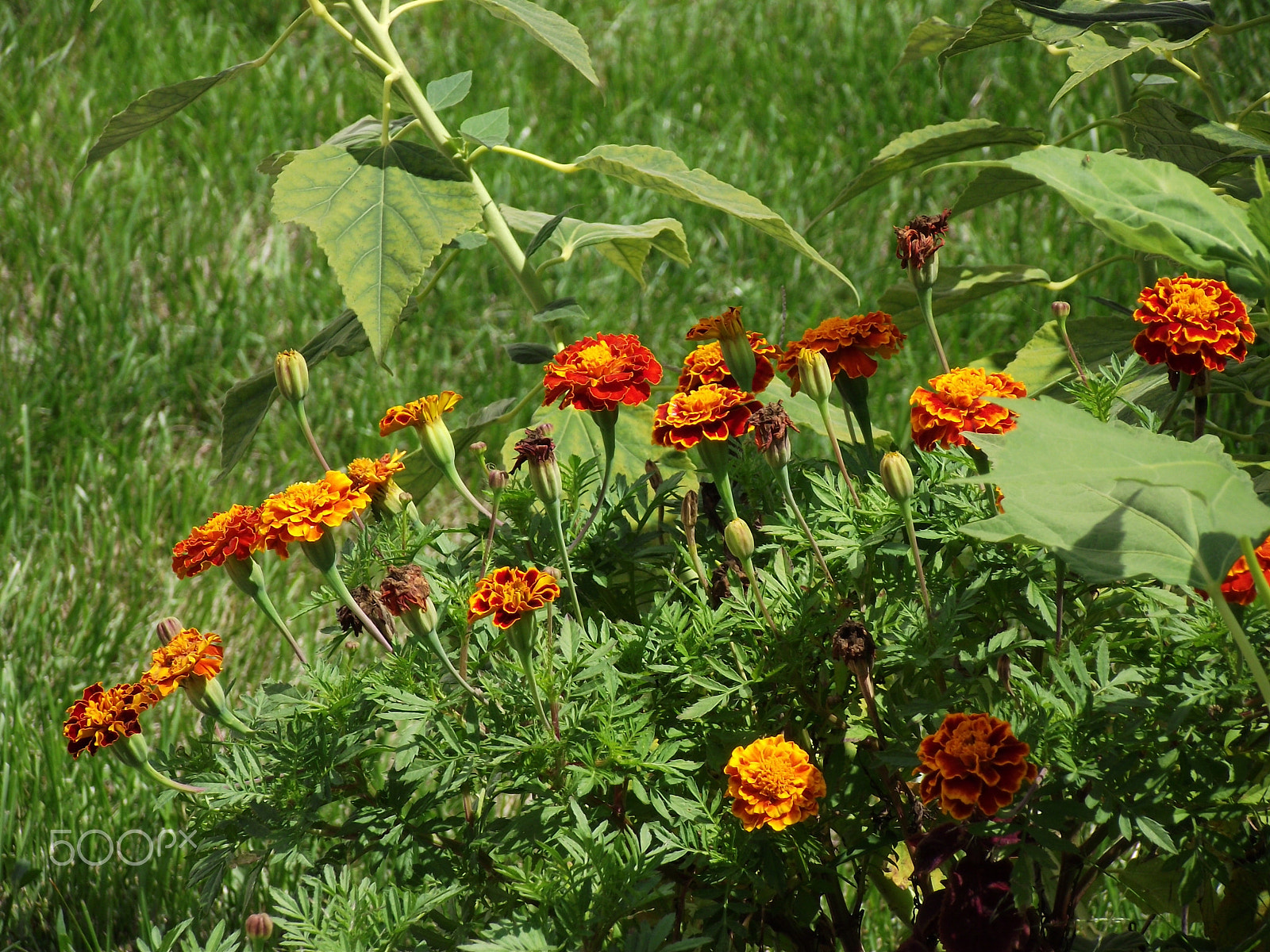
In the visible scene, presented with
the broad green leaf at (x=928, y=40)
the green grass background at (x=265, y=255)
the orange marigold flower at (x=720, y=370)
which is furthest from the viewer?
the green grass background at (x=265, y=255)

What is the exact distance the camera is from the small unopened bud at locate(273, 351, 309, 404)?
122 cm

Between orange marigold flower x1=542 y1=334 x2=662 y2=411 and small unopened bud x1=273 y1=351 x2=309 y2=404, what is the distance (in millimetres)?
293

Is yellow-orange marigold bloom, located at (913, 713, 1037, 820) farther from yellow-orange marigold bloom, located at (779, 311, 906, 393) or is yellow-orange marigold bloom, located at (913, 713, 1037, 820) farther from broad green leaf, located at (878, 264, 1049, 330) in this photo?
broad green leaf, located at (878, 264, 1049, 330)

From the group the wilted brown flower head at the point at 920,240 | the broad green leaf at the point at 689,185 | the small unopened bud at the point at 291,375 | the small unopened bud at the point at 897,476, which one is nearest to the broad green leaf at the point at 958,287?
the broad green leaf at the point at 689,185

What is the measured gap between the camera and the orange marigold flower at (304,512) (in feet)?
3.48

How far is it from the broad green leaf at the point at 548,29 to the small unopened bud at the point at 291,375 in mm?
491

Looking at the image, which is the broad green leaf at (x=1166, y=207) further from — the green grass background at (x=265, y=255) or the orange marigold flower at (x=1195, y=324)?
the green grass background at (x=265, y=255)

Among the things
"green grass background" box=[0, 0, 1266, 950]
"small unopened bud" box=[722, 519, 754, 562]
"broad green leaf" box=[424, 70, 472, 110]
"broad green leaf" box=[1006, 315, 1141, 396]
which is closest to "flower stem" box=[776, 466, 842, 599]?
"small unopened bud" box=[722, 519, 754, 562]

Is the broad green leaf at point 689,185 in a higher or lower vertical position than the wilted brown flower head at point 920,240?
higher

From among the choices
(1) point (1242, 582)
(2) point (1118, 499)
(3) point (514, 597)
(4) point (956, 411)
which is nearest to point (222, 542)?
(3) point (514, 597)

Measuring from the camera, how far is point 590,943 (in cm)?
96

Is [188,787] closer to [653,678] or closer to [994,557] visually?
[653,678]

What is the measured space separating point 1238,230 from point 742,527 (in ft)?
1.55

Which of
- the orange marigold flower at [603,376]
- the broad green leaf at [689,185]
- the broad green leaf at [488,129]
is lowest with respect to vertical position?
the orange marigold flower at [603,376]
